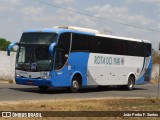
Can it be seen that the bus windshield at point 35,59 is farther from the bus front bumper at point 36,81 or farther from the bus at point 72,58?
the bus front bumper at point 36,81

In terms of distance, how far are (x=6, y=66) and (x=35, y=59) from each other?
12830 millimetres

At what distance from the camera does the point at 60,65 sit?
76.3 feet

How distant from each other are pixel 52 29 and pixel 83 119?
11.7 m

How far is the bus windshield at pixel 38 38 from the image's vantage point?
2300cm

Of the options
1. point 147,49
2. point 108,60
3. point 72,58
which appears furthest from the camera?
point 147,49

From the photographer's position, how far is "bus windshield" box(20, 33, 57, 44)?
23002mm

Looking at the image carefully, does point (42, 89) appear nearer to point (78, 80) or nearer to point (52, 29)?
point (78, 80)

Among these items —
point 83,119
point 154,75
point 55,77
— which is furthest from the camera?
point 154,75

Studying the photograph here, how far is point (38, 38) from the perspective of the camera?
2341cm

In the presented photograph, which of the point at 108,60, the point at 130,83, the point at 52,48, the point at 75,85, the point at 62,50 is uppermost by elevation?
the point at 52,48

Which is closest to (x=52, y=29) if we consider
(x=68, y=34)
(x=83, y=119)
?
(x=68, y=34)

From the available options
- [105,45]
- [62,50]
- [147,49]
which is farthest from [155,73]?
[62,50]

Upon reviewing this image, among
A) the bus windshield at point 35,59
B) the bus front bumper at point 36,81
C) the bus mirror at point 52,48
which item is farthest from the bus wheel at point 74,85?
the bus mirror at point 52,48

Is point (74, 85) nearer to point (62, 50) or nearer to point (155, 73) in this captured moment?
point (62, 50)
